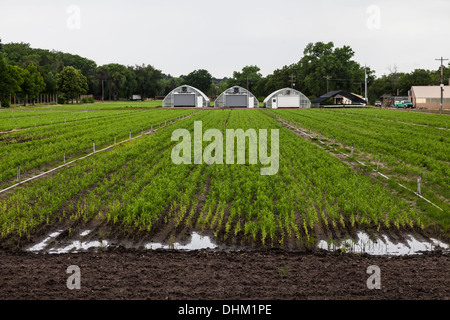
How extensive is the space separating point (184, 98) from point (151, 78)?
6692 cm

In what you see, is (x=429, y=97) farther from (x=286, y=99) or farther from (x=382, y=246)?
(x=382, y=246)

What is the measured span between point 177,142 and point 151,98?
13248 cm

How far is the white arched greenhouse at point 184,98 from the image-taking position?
8169 cm

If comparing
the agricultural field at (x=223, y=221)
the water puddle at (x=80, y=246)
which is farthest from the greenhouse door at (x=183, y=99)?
the water puddle at (x=80, y=246)

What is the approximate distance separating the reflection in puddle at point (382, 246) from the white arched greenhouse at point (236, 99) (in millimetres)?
76043

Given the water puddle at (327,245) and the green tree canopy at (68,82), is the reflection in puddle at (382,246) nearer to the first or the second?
the water puddle at (327,245)

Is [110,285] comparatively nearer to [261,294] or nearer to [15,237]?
[261,294]

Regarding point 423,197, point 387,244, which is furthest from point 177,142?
point 387,244

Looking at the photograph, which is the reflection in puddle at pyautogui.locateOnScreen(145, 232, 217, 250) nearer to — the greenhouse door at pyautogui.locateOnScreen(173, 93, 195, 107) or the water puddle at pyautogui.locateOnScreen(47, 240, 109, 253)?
the water puddle at pyautogui.locateOnScreen(47, 240, 109, 253)

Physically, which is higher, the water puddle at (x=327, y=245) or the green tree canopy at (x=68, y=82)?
the green tree canopy at (x=68, y=82)

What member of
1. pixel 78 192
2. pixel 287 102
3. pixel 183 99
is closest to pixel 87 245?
pixel 78 192

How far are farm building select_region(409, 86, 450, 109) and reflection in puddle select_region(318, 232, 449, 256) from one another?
81.2 meters

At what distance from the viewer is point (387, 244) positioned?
8.98 m
